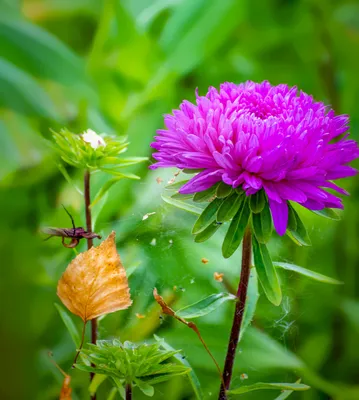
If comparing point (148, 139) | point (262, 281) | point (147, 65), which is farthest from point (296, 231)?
point (147, 65)

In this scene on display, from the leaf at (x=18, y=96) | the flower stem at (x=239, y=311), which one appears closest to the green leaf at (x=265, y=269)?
the flower stem at (x=239, y=311)

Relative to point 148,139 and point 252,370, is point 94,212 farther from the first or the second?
point 148,139

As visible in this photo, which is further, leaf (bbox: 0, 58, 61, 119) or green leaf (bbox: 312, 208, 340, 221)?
leaf (bbox: 0, 58, 61, 119)

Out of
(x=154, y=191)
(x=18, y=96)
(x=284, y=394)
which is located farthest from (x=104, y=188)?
(x=18, y=96)

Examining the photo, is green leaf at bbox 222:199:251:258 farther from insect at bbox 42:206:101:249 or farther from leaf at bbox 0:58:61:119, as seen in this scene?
leaf at bbox 0:58:61:119

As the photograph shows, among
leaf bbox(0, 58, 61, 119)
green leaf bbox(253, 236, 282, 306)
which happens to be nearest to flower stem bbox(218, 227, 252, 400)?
green leaf bbox(253, 236, 282, 306)

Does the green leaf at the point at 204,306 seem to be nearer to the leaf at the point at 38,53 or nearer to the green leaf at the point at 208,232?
the green leaf at the point at 208,232

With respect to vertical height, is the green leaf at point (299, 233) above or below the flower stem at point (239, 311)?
above
